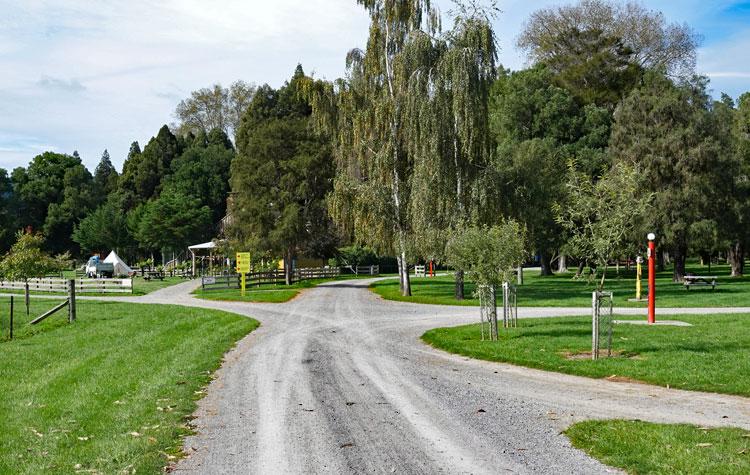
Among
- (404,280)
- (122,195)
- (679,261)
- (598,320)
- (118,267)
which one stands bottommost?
(598,320)

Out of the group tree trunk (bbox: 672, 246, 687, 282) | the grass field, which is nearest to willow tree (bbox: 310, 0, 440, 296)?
the grass field

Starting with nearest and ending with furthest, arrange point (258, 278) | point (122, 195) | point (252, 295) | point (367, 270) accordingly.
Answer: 1. point (252, 295)
2. point (258, 278)
3. point (367, 270)
4. point (122, 195)

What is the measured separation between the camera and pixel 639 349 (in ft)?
50.9

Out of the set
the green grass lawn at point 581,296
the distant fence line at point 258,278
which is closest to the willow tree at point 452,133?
the green grass lawn at point 581,296

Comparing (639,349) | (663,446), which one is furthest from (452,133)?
(663,446)

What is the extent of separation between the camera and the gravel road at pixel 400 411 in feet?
24.6

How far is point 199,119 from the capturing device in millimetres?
103625

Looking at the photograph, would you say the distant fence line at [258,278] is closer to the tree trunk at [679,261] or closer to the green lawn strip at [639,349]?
the green lawn strip at [639,349]

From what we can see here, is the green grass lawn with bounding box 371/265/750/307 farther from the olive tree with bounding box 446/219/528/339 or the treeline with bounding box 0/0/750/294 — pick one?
the olive tree with bounding box 446/219/528/339

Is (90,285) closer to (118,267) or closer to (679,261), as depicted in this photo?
(118,267)

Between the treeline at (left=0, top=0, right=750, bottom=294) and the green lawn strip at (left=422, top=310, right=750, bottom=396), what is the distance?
2.17 meters

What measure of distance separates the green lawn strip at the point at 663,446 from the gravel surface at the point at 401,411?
0.27m

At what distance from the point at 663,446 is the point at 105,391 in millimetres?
8515

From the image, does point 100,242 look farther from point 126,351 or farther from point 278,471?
point 278,471
